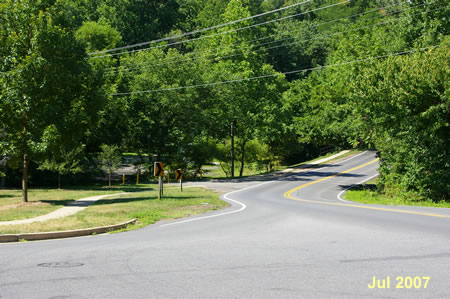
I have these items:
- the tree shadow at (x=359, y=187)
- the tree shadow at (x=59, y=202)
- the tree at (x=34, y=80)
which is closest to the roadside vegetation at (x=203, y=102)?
the tree at (x=34, y=80)

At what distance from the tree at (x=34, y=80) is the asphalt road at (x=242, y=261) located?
10198 mm

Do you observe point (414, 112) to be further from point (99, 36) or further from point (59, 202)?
point (99, 36)

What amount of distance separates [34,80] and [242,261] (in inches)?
640

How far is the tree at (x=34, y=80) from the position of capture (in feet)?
65.0

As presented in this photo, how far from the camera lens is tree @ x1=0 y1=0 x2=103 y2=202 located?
19.8 metres

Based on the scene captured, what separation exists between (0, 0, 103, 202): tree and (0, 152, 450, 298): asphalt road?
10198 millimetres

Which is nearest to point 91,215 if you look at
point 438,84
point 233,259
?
point 233,259

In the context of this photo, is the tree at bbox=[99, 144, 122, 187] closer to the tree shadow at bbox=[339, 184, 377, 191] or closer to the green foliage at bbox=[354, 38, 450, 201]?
the green foliage at bbox=[354, 38, 450, 201]

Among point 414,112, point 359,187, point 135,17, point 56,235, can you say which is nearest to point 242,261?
point 56,235

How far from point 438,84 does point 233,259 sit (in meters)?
20.2

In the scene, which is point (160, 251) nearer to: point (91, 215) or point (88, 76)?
point (91, 215)

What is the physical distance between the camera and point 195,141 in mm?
45500

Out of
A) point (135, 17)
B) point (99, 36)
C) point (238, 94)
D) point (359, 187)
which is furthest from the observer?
point (135, 17)

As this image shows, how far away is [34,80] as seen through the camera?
67.2 ft
